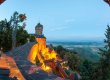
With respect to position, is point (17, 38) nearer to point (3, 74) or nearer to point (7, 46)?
point (7, 46)

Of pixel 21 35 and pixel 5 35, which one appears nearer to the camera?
pixel 5 35

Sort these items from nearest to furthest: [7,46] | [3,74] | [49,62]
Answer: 1. [3,74]
2. [49,62]
3. [7,46]

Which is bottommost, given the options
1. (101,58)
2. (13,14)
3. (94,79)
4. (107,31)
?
(94,79)

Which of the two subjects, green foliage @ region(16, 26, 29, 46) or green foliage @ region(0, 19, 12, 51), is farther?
green foliage @ region(16, 26, 29, 46)

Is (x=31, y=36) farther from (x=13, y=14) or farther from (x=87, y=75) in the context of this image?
(x=87, y=75)

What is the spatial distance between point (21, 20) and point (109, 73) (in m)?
35.5

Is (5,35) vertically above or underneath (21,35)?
underneath

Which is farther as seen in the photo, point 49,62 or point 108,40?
point 49,62

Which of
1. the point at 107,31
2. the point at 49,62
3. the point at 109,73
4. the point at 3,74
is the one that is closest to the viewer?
the point at 3,74

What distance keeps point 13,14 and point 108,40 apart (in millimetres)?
33274

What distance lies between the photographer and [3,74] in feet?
31.9

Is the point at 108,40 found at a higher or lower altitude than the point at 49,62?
higher

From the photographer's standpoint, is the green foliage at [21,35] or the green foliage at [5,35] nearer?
the green foliage at [5,35]

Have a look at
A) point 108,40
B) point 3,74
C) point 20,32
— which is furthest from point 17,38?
point 3,74
